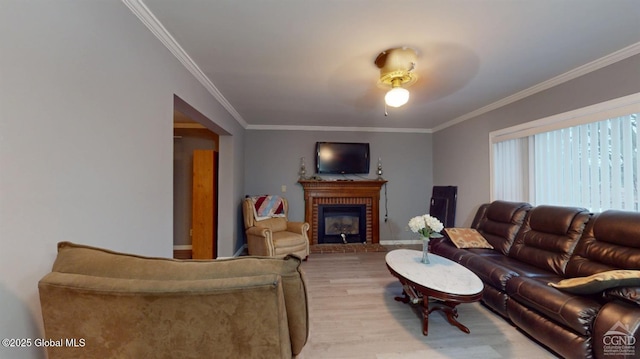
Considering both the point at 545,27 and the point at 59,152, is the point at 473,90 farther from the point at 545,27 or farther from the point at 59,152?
the point at 59,152

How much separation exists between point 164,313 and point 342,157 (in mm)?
4123

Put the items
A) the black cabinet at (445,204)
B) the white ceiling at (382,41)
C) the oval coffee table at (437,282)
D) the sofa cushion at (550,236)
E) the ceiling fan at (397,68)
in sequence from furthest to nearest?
the black cabinet at (445,204) → the sofa cushion at (550,236) → the ceiling fan at (397,68) → the oval coffee table at (437,282) → the white ceiling at (382,41)

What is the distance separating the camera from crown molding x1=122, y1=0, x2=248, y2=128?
145 cm

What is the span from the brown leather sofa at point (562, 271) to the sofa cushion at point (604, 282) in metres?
0.03

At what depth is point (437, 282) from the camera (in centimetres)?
186

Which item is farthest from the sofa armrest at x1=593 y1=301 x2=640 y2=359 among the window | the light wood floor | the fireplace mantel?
the fireplace mantel

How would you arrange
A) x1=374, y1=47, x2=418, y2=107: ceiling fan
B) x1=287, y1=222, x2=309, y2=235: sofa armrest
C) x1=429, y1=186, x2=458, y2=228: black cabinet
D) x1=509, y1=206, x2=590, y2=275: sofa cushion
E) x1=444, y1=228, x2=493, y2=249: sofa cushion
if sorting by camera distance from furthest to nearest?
x1=429, y1=186, x2=458, y2=228: black cabinet, x1=287, y1=222, x2=309, y2=235: sofa armrest, x1=444, y1=228, x2=493, y2=249: sofa cushion, x1=509, y1=206, x2=590, y2=275: sofa cushion, x1=374, y1=47, x2=418, y2=107: ceiling fan

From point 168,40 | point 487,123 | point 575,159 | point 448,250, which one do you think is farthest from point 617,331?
point 168,40

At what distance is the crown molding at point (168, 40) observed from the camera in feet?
4.75

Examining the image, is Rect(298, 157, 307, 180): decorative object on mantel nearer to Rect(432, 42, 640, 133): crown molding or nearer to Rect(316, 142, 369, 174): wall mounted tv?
Rect(316, 142, 369, 174): wall mounted tv

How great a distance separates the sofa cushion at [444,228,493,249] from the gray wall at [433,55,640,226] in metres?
0.89

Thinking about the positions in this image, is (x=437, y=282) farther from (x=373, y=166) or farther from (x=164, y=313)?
(x=373, y=166)

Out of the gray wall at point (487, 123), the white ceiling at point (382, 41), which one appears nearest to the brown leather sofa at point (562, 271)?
the gray wall at point (487, 123)

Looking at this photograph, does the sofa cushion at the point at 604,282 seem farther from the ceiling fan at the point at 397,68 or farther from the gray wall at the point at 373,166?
the gray wall at the point at 373,166
